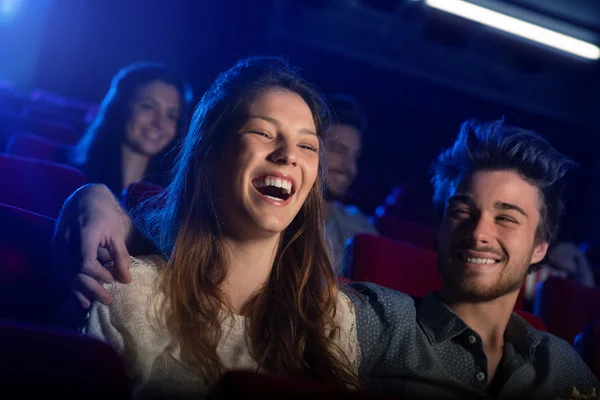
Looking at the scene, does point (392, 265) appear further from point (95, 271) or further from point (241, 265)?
point (95, 271)

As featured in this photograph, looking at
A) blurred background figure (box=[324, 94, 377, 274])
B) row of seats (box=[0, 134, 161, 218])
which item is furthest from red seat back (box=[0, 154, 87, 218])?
blurred background figure (box=[324, 94, 377, 274])

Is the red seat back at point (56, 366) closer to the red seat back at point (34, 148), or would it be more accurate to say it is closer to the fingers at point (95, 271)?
the fingers at point (95, 271)

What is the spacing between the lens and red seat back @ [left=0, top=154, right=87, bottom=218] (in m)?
0.93

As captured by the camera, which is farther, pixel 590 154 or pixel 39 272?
pixel 590 154

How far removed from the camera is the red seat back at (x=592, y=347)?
912 millimetres

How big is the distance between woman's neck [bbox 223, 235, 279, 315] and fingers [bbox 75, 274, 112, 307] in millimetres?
140

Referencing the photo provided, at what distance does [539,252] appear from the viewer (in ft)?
3.06

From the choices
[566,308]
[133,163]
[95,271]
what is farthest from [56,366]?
[133,163]

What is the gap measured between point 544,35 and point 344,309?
272 centimetres

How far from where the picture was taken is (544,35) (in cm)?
315

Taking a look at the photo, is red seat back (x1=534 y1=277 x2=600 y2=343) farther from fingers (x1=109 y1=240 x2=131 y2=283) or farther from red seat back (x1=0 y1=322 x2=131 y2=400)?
red seat back (x1=0 y1=322 x2=131 y2=400)

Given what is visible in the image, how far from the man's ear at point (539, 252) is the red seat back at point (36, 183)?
2.12ft

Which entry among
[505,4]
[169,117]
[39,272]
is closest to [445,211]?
[39,272]

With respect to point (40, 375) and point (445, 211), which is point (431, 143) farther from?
point (40, 375)
